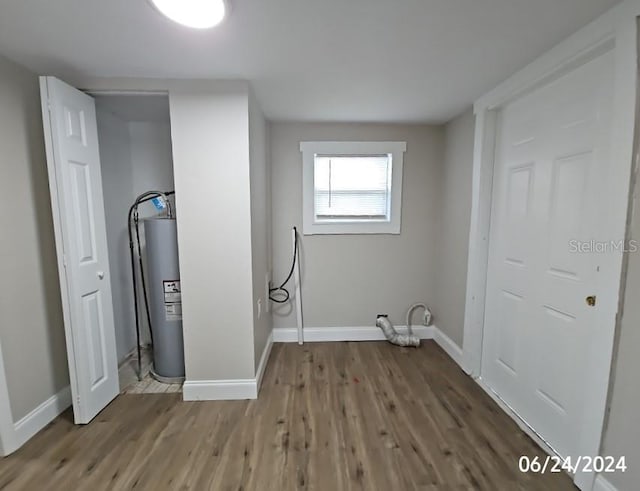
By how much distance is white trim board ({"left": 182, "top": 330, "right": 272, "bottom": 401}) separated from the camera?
2031 millimetres

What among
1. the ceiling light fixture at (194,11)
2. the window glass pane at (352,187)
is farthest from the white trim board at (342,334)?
the ceiling light fixture at (194,11)

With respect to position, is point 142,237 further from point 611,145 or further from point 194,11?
point 611,145

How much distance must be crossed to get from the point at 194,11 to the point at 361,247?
2257 millimetres

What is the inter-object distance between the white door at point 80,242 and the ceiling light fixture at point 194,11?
94 cm

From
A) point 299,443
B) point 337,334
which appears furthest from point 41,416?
point 337,334

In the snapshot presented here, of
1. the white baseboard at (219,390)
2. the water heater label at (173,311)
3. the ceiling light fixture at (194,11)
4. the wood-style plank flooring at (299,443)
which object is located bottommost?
the wood-style plank flooring at (299,443)

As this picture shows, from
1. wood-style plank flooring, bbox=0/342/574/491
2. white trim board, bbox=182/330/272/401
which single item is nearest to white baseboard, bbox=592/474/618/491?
wood-style plank flooring, bbox=0/342/574/491

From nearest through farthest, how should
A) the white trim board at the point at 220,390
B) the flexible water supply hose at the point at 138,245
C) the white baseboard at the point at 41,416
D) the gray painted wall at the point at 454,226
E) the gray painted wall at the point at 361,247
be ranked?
1. the white baseboard at the point at 41,416
2. the white trim board at the point at 220,390
3. the flexible water supply hose at the point at 138,245
4. the gray painted wall at the point at 454,226
5. the gray painted wall at the point at 361,247

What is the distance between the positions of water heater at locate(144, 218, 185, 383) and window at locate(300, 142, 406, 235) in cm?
129

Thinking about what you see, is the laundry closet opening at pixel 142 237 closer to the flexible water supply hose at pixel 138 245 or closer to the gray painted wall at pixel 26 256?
the flexible water supply hose at pixel 138 245

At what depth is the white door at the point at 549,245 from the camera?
4.62 feet

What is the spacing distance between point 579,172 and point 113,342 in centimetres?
315

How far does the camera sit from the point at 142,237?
106 inches

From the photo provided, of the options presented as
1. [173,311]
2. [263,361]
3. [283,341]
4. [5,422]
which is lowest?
[283,341]
